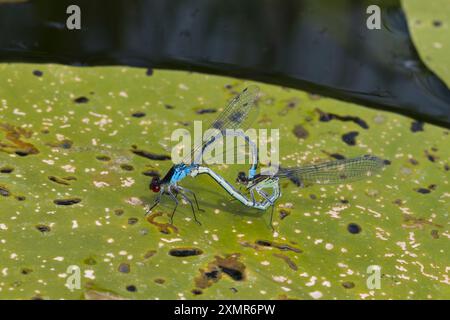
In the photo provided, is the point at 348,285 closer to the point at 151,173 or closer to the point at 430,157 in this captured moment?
the point at 151,173

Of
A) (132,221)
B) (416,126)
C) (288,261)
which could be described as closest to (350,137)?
(416,126)

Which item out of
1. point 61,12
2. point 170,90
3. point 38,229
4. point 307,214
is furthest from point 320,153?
point 61,12

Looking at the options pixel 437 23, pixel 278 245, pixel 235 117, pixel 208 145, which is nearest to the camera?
pixel 278 245

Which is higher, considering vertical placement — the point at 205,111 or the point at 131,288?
the point at 205,111

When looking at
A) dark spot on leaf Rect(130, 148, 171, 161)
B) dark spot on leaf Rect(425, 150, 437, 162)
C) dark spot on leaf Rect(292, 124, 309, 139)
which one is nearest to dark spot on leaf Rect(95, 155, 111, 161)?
dark spot on leaf Rect(130, 148, 171, 161)

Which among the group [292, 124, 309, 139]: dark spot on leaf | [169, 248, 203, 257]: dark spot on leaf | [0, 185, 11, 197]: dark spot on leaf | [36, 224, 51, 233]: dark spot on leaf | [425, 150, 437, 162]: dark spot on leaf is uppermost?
[292, 124, 309, 139]: dark spot on leaf

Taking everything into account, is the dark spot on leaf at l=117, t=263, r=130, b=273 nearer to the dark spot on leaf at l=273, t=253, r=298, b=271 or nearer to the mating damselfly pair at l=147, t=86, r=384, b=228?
the mating damselfly pair at l=147, t=86, r=384, b=228

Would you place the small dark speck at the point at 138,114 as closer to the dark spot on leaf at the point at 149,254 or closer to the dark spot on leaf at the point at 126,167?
the dark spot on leaf at the point at 126,167
